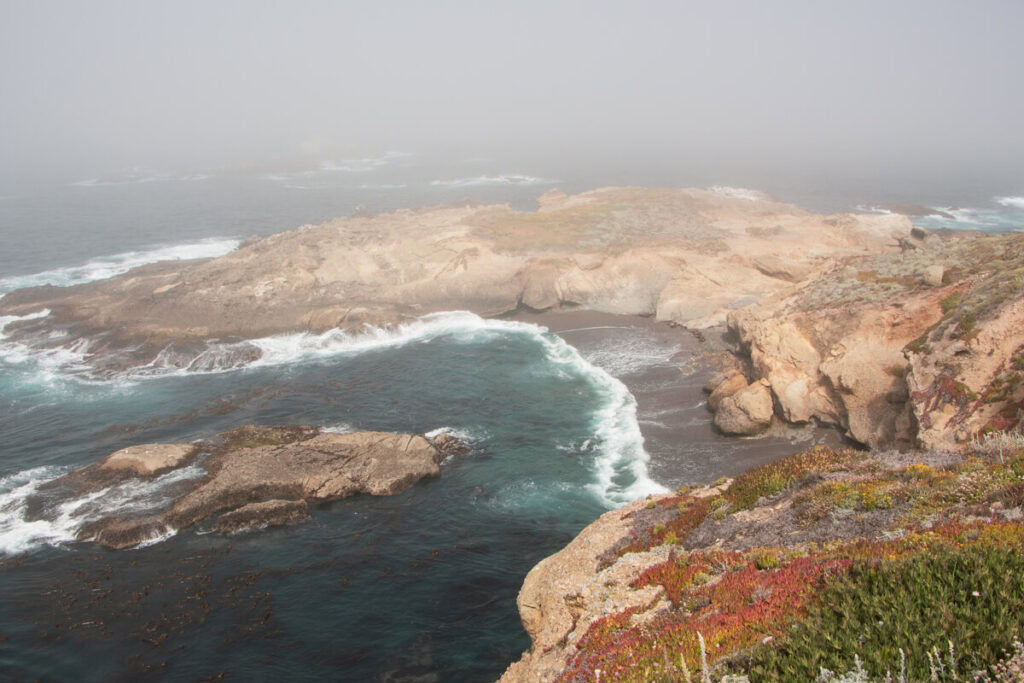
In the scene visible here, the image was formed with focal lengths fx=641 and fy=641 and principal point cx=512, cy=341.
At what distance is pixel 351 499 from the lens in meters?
32.0

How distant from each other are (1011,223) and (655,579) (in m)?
97.7

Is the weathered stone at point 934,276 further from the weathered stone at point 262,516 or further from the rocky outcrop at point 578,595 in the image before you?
the weathered stone at point 262,516

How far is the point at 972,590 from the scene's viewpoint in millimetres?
10367

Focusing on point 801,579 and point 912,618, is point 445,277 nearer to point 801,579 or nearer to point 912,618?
point 801,579

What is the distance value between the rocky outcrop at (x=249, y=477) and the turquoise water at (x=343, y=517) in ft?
2.66

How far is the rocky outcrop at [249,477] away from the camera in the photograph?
2952cm

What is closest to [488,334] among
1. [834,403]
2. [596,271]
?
[596,271]

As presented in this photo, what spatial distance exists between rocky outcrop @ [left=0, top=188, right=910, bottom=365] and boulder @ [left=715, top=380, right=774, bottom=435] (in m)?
15.6

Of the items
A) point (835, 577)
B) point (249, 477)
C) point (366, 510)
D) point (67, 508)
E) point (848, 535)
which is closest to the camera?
point (835, 577)

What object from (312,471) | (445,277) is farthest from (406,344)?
(312,471)

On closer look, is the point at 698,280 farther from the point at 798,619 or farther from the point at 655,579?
the point at 798,619

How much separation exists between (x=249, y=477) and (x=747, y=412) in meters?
26.0

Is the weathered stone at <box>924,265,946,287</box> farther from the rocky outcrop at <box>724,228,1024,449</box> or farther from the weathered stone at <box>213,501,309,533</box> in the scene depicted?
the weathered stone at <box>213,501,309,533</box>

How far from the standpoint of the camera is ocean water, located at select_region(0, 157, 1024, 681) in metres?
22.8
